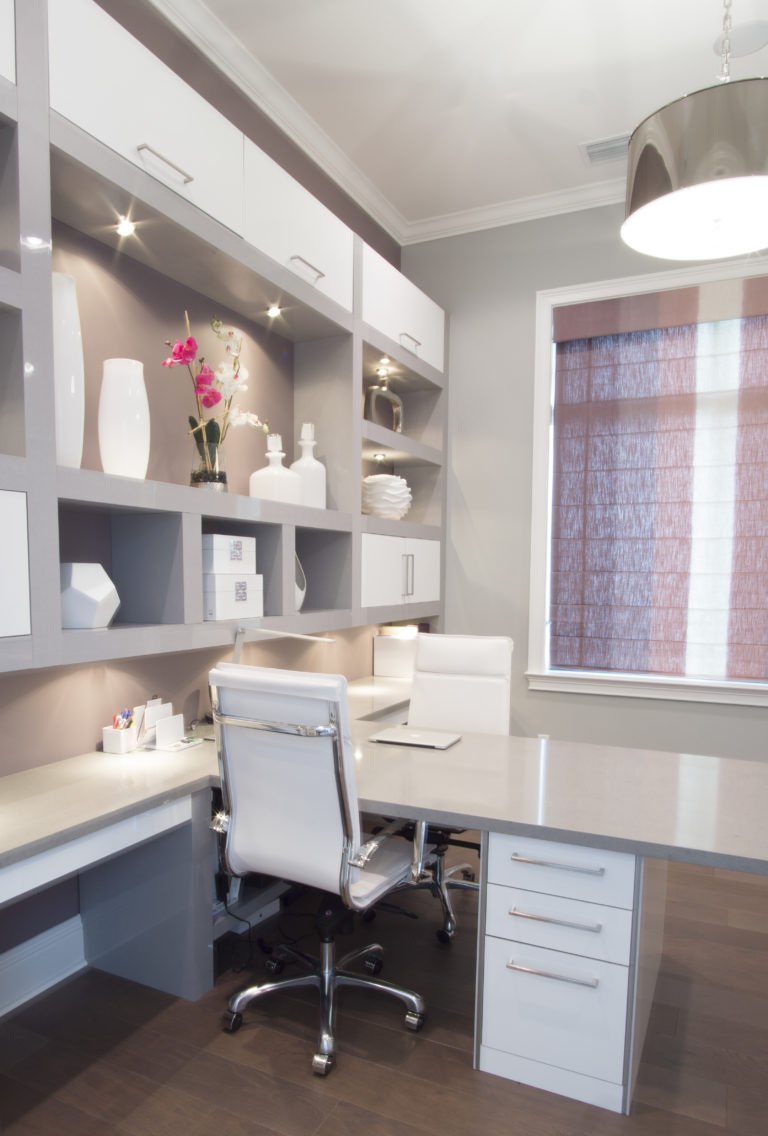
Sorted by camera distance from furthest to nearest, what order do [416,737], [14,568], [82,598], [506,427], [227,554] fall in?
[506,427] → [416,737] → [227,554] → [82,598] → [14,568]

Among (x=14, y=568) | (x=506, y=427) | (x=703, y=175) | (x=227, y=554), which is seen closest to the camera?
(x=703, y=175)

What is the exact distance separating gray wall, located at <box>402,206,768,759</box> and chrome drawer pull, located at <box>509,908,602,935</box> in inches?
80.6

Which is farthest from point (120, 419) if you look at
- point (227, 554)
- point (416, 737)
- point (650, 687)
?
point (650, 687)

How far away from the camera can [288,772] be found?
176cm

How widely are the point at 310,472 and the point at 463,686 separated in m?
1.07

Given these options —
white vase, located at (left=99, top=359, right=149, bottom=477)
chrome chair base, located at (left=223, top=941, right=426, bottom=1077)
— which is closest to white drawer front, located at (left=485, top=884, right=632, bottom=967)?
chrome chair base, located at (left=223, top=941, right=426, bottom=1077)

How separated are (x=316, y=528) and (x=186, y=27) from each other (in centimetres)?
180

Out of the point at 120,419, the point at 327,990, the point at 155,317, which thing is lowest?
the point at 327,990

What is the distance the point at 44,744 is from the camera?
2.00 metres

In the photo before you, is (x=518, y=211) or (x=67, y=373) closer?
(x=67, y=373)

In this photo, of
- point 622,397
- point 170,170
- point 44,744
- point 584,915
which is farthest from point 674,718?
point 170,170

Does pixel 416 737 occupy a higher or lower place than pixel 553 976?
higher

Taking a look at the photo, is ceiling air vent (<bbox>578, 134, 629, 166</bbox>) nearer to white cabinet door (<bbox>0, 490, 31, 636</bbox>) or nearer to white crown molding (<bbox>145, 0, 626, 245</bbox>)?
white crown molding (<bbox>145, 0, 626, 245</bbox>)

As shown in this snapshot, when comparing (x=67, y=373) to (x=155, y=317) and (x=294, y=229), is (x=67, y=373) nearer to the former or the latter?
(x=155, y=317)
